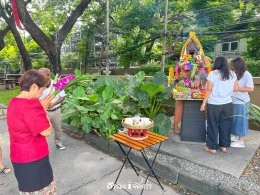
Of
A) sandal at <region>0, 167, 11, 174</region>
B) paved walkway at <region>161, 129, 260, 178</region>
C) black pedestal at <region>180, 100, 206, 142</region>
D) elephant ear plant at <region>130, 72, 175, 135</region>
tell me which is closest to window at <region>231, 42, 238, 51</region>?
paved walkway at <region>161, 129, 260, 178</region>

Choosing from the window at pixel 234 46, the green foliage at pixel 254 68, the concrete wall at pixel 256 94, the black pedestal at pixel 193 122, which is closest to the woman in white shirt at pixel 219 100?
the black pedestal at pixel 193 122

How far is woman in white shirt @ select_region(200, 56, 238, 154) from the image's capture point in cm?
317

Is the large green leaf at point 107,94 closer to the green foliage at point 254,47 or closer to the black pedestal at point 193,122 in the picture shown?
the black pedestal at point 193,122

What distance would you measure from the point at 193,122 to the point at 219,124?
595mm

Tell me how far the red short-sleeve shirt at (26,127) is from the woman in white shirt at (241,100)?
3019 millimetres

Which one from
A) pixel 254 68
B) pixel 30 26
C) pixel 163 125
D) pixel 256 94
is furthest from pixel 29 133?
pixel 254 68

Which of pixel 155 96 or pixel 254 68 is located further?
pixel 254 68

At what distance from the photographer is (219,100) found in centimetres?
320

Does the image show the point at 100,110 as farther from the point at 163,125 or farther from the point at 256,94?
the point at 256,94

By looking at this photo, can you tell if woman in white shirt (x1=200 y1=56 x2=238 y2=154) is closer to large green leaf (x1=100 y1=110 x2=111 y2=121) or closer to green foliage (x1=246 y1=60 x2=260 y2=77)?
large green leaf (x1=100 y1=110 x2=111 y2=121)

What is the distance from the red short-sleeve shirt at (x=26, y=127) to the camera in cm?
167

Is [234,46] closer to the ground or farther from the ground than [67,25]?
farther from the ground

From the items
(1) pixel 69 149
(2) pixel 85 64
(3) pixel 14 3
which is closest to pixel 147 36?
(2) pixel 85 64

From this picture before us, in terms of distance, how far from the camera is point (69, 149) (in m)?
3.97
